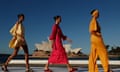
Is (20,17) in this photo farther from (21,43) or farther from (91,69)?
(91,69)

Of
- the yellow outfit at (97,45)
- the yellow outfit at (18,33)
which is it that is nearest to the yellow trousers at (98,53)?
the yellow outfit at (97,45)

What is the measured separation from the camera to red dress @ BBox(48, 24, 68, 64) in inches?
395

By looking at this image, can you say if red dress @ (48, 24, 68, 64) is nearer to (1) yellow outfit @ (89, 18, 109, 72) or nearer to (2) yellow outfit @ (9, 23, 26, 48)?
(2) yellow outfit @ (9, 23, 26, 48)

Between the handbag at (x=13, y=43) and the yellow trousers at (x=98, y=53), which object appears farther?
the handbag at (x=13, y=43)

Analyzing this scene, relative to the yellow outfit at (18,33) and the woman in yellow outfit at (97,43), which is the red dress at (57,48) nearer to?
the yellow outfit at (18,33)

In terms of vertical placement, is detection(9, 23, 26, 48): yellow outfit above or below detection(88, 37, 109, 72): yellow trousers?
above

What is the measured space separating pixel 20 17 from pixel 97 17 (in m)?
2.25

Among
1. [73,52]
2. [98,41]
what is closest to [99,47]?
[98,41]

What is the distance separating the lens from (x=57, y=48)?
10.0 metres

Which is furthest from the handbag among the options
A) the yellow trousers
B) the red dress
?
the yellow trousers

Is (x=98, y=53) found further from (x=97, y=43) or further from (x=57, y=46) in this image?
(x=57, y=46)

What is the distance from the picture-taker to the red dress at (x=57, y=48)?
10031mm

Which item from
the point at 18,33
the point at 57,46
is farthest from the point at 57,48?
the point at 18,33

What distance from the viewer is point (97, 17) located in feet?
29.3
